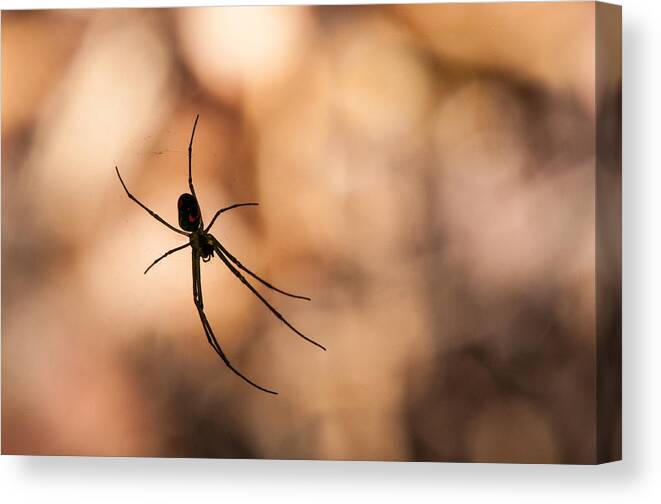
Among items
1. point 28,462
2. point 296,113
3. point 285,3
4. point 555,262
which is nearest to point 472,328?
point 555,262

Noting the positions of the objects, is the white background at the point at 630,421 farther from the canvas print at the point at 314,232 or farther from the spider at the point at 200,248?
the spider at the point at 200,248

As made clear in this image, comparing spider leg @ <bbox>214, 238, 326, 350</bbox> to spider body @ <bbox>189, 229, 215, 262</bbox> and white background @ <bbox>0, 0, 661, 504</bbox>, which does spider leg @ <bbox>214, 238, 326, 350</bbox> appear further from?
white background @ <bbox>0, 0, 661, 504</bbox>

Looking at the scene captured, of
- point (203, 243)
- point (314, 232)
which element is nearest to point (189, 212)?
point (203, 243)

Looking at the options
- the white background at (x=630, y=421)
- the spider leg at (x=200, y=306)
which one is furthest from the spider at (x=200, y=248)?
the white background at (x=630, y=421)

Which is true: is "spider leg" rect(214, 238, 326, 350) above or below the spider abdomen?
below

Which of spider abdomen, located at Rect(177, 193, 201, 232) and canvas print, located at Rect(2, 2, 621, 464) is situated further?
spider abdomen, located at Rect(177, 193, 201, 232)

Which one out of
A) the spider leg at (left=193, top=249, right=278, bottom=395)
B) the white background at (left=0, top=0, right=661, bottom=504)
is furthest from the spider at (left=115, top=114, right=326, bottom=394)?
the white background at (left=0, top=0, right=661, bottom=504)

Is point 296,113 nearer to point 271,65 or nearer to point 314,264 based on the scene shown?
point 271,65

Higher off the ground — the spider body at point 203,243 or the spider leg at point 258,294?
the spider body at point 203,243
